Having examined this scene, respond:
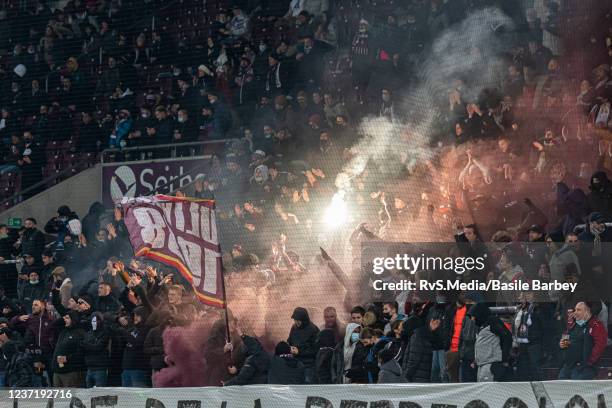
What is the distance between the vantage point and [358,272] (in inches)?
421

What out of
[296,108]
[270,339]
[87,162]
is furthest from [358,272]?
[87,162]

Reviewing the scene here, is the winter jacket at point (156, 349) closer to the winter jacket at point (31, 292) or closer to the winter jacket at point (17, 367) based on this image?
the winter jacket at point (17, 367)

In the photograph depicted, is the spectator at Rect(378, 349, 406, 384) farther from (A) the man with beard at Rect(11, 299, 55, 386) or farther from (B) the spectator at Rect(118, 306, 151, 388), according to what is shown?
(A) the man with beard at Rect(11, 299, 55, 386)

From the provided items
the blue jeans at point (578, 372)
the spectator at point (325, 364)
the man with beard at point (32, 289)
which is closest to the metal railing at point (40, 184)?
the man with beard at point (32, 289)

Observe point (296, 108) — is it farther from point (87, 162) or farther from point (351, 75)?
point (87, 162)

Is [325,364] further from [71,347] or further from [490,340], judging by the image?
[71,347]

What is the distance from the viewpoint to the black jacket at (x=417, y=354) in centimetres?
928

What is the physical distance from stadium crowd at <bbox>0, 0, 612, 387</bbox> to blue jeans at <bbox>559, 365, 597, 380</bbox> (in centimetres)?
1

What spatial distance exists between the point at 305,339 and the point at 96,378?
1.96 m

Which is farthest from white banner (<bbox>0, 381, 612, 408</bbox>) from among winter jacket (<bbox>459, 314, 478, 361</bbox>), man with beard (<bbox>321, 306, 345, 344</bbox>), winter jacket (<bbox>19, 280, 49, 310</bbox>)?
winter jacket (<bbox>19, 280, 49, 310</bbox>)

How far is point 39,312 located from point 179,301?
1.59m

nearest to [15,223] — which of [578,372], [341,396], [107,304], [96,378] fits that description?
[107,304]

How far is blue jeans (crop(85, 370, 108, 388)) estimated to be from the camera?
34.3ft

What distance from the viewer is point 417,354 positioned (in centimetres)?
932
